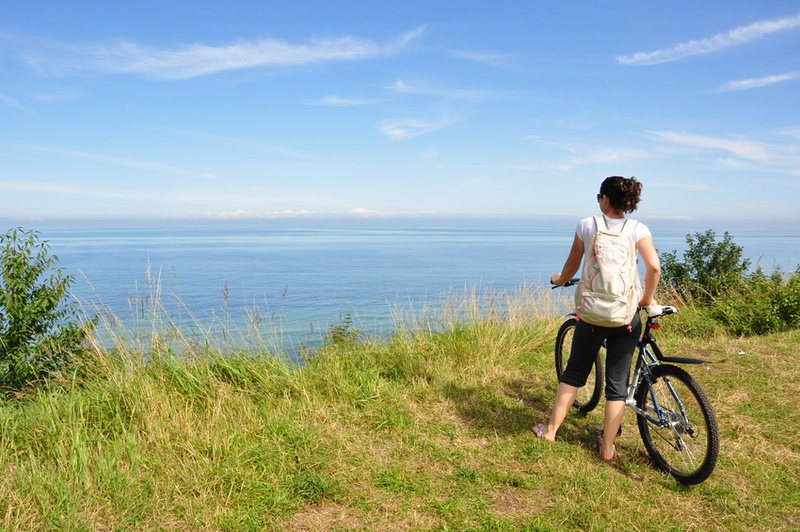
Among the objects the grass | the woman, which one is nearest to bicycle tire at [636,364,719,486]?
the grass

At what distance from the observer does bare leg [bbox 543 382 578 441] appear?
14.1 feet

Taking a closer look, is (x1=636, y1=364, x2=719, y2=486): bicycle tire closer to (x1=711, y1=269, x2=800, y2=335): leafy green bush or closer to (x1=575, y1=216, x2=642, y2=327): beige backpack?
(x1=575, y1=216, x2=642, y2=327): beige backpack

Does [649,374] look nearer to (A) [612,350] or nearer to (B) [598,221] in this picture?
(A) [612,350]

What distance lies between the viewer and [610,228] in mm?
3730

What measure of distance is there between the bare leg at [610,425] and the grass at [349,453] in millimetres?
101

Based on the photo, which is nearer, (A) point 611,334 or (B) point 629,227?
(B) point 629,227

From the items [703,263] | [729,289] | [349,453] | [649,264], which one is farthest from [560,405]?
[703,263]

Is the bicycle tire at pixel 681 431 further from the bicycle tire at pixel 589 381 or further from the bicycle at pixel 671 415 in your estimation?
the bicycle tire at pixel 589 381

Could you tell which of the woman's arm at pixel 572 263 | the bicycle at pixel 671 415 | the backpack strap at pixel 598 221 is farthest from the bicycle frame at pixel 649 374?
the backpack strap at pixel 598 221

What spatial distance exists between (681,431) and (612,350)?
76 cm

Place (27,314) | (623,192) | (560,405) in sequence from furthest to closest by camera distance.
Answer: (27,314) → (560,405) → (623,192)

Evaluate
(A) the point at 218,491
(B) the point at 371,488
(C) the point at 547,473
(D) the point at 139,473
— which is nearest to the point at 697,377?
(C) the point at 547,473

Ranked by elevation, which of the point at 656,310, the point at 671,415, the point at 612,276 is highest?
the point at 612,276

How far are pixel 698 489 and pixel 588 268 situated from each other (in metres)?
1.72
